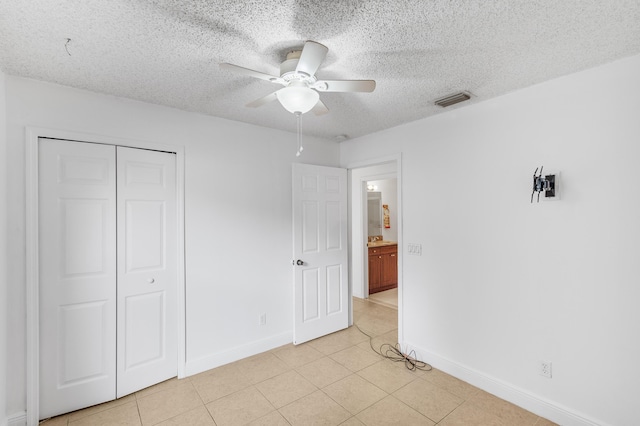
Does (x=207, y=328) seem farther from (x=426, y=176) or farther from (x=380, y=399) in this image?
(x=426, y=176)

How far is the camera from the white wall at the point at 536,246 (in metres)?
1.87

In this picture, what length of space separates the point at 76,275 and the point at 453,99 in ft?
11.0

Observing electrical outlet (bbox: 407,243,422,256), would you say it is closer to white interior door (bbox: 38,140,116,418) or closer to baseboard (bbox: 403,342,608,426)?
baseboard (bbox: 403,342,608,426)

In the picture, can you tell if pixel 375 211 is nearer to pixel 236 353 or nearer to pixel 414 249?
pixel 414 249

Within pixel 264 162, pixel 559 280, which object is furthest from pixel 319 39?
pixel 559 280

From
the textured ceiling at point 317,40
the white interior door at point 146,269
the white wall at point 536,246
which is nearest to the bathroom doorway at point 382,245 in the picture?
the white wall at point 536,246

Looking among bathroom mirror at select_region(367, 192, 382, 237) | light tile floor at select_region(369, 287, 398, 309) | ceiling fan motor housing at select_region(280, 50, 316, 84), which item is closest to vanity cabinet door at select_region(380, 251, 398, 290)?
light tile floor at select_region(369, 287, 398, 309)

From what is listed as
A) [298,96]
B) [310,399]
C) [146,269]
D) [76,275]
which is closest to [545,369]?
[310,399]

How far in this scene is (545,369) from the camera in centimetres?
219

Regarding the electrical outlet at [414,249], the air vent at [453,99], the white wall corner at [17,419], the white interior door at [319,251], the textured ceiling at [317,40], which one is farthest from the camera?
the white interior door at [319,251]

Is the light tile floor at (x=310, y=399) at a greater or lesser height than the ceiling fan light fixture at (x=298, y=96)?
lesser

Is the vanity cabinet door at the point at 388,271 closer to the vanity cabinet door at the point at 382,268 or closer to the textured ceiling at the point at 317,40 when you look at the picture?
the vanity cabinet door at the point at 382,268

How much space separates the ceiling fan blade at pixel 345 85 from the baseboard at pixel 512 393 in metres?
2.55

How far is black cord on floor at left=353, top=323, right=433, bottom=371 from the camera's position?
291 centimetres
